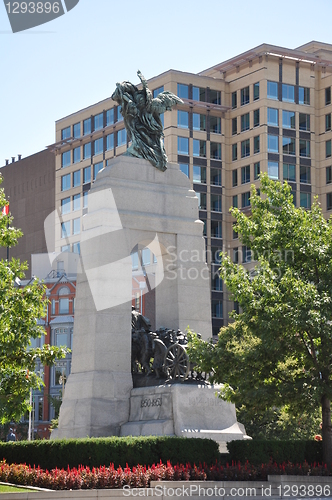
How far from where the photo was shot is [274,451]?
2623cm

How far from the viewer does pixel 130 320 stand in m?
30.9

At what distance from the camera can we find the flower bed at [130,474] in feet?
72.5

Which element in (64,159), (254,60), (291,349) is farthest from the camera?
(64,159)

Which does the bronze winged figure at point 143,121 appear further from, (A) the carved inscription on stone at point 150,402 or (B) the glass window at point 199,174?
(B) the glass window at point 199,174

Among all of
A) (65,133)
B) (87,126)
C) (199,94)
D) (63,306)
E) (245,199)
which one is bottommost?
(63,306)

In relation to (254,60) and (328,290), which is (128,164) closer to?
(328,290)

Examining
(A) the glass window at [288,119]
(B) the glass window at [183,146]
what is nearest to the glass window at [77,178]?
(B) the glass window at [183,146]

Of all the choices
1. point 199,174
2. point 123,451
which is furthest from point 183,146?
point 123,451

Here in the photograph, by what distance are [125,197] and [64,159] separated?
75.9 meters

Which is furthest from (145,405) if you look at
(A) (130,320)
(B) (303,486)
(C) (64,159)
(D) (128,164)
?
(C) (64,159)

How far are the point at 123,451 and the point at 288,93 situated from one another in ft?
238

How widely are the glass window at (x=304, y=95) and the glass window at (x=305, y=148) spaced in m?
3.97

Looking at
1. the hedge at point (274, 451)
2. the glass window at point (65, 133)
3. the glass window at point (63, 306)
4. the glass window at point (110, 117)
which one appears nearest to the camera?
the hedge at point (274, 451)

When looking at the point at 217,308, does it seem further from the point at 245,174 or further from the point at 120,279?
the point at 120,279
